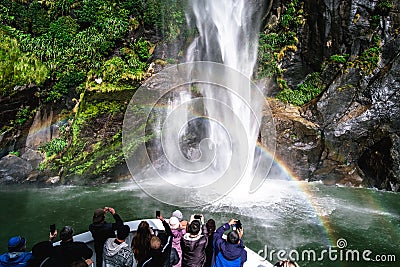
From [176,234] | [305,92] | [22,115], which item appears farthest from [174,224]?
[305,92]

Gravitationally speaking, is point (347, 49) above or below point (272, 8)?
below

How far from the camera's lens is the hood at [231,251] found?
3.63 m

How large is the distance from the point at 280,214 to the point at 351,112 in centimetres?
655

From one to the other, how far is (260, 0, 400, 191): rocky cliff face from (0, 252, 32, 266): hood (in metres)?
11.9

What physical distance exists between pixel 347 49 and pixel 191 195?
965cm

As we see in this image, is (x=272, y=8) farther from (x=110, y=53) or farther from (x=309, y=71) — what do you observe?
(x=110, y=53)

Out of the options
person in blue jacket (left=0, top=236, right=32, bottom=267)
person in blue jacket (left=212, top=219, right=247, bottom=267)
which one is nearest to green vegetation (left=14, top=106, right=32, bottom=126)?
person in blue jacket (left=0, top=236, right=32, bottom=267)

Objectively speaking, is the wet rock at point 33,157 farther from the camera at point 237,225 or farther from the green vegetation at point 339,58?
the green vegetation at point 339,58

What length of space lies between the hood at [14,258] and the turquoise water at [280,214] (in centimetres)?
472

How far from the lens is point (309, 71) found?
16.1 m

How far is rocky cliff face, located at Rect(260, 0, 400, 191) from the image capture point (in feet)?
41.6

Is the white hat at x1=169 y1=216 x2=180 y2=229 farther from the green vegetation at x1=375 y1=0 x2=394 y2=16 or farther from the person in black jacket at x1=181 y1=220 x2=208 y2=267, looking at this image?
the green vegetation at x1=375 y1=0 x2=394 y2=16

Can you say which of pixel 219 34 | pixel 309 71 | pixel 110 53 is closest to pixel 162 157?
pixel 110 53

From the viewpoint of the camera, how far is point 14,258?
3.26 meters
